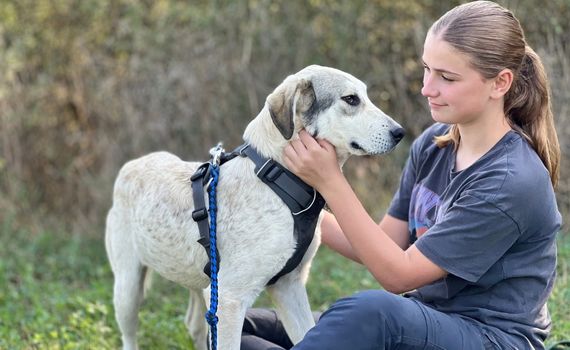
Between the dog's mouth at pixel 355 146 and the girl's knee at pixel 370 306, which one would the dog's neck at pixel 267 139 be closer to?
the dog's mouth at pixel 355 146

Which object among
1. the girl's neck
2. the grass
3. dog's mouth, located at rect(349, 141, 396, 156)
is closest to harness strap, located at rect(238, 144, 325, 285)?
dog's mouth, located at rect(349, 141, 396, 156)

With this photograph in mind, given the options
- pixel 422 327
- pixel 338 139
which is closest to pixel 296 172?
pixel 338 139

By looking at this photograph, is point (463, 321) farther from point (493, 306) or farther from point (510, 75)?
point (510, 75)

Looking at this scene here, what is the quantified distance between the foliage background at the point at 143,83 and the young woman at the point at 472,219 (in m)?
3.65

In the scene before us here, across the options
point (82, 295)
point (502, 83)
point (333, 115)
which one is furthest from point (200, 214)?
point (82, 295)

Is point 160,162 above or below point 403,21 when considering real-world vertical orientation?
below

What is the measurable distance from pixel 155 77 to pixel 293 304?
5436 mm

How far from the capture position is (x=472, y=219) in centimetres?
317

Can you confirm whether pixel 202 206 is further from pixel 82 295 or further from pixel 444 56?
pixel 82 295

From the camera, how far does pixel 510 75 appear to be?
3.34 m

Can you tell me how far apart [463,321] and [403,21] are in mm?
5677

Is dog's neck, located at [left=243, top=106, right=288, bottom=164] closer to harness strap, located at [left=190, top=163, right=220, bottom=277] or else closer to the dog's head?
the dog's head

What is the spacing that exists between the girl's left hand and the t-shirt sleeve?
1.77 ft

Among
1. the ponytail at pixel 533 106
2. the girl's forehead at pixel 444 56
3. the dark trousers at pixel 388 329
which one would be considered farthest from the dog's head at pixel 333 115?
the dark trousers at pixel 388 329
